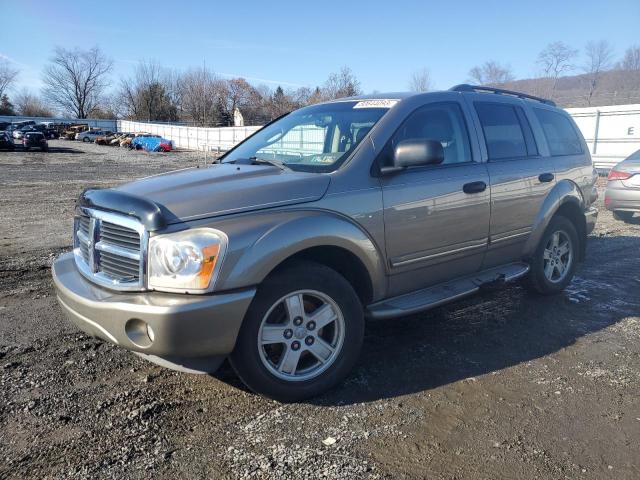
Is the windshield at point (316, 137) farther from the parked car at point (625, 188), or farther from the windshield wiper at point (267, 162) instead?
the parked car at point (625, 188)

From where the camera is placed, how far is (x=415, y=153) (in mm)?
3330

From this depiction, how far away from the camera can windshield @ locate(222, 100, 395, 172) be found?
3562mm

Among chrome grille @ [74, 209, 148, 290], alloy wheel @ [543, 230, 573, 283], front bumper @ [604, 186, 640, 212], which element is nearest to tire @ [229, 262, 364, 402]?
chrome grille @ [74, 209, 148, 290]

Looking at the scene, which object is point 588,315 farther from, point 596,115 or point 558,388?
point 596,115

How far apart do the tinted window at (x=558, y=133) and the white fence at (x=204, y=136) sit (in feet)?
111

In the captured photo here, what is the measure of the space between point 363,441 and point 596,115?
17.8 meters

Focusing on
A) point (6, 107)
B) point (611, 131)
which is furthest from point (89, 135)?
point (611, 131)

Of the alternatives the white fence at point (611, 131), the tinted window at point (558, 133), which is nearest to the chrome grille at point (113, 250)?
the tinted window at point (558, 133)

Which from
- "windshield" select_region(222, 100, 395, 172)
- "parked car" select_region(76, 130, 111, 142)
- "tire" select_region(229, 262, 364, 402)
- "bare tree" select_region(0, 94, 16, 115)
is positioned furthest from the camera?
"bare tree" select_region(0, 94, 16, 115)

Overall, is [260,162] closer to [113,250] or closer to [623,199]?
[113,250]

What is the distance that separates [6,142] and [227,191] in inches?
1499

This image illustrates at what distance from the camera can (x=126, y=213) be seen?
9.32 ft

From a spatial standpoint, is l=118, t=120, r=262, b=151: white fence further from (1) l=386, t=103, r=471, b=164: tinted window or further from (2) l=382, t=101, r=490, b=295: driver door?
(2) l=382, t=101, r=490, b=295: driver door

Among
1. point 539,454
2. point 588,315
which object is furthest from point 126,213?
point 588,315
